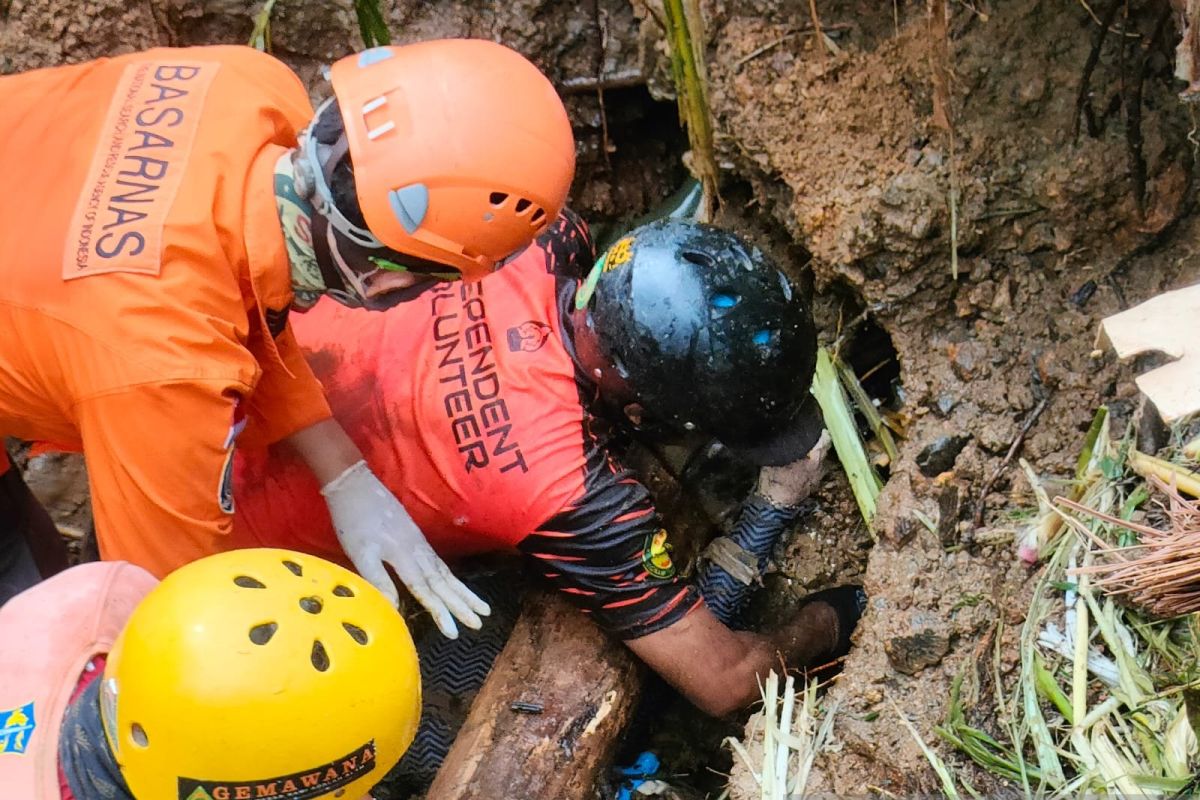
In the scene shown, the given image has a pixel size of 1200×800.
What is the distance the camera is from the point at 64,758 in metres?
2.01

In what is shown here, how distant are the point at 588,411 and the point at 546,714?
84cm

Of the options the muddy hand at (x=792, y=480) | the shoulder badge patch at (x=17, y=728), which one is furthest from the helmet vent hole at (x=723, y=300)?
the shoulder badge patch at (x=17, y=728)

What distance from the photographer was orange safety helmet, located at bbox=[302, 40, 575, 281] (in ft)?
8.40

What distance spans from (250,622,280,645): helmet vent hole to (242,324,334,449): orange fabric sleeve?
1125mm

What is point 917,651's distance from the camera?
2.88 metres

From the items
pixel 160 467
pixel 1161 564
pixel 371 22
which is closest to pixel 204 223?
pixel 160 467

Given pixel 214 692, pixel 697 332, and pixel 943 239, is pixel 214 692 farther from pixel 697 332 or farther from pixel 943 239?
pixel 943 239

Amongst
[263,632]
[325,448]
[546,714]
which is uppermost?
[263,632]

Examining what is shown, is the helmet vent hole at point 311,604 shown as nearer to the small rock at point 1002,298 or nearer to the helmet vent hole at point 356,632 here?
the helmet vent hole at point 356,632

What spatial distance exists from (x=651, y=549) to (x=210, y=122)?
157 centimetres

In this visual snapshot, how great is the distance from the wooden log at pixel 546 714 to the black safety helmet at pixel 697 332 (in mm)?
699

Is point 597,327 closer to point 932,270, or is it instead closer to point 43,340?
point 932,270

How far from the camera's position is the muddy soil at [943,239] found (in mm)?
2984

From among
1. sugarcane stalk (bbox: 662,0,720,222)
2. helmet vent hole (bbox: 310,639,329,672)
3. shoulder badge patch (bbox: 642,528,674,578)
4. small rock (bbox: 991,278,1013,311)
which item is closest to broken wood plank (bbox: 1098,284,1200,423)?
small rock (bbox: 991,278,1013,311)
